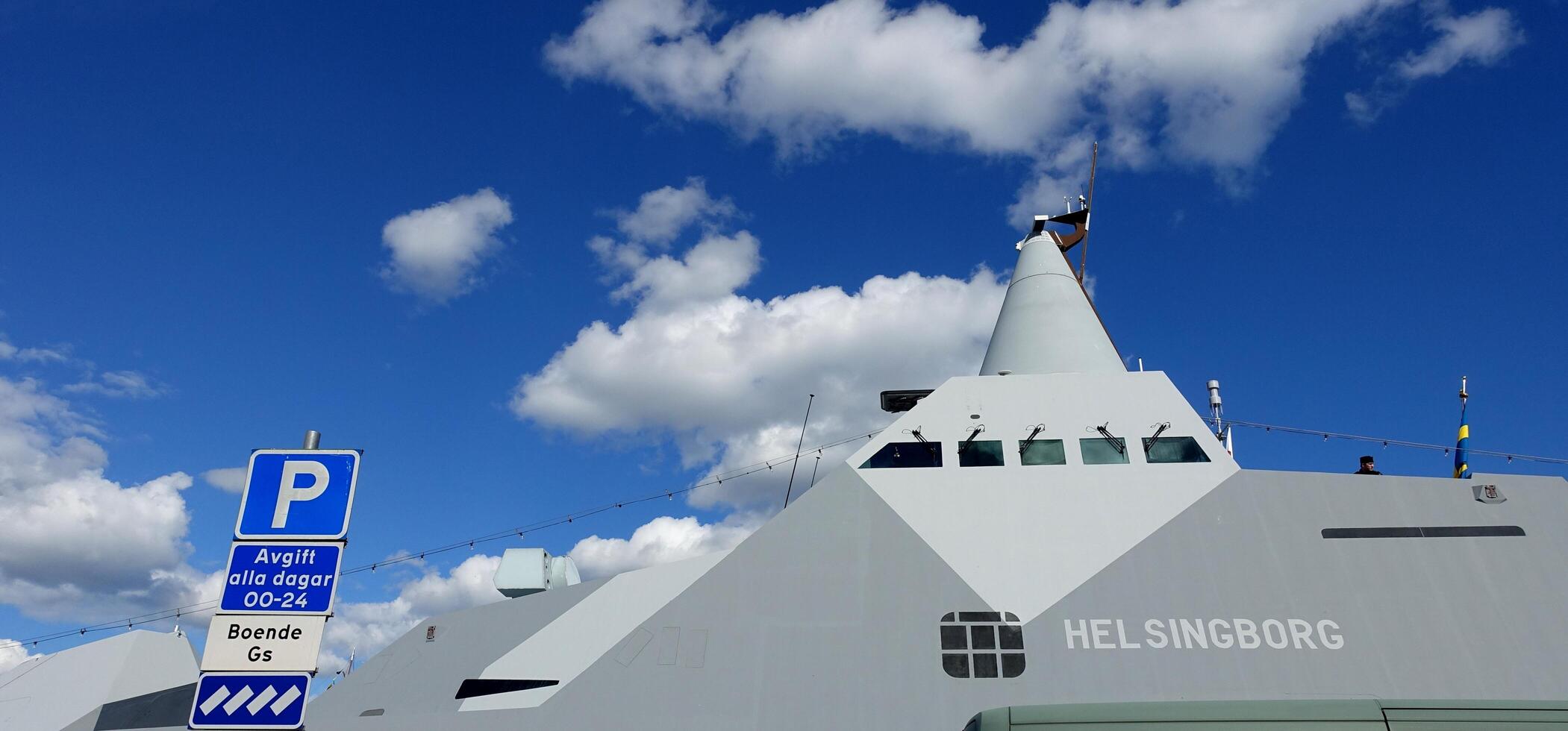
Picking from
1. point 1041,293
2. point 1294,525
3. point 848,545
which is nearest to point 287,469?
point 848,545

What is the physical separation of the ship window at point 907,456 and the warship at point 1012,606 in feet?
0.13

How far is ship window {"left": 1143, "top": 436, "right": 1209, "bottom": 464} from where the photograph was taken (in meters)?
13.5

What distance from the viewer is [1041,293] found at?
17.9 metres

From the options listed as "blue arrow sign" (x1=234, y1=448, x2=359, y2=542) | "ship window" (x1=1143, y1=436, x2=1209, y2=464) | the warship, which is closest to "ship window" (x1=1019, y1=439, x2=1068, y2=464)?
the warship

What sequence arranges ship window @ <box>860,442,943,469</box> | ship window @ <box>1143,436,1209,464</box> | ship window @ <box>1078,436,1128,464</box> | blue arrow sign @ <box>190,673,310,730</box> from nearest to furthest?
blue arrow sign @ <box>190,673,310,730</box>, ship window @ <box>1143,436,1209,464</box>, ship window @ <box>1078,436,1128,464</box>, ship window @ <box>860,442,943,469</box>

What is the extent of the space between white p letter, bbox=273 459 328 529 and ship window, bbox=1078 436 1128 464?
11246 millimetres

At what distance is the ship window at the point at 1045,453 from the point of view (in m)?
13.6

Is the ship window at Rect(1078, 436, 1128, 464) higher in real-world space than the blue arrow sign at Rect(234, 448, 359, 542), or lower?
higher

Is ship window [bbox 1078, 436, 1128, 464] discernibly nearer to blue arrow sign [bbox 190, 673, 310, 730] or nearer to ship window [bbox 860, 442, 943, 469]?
ship window [bbox 860, 442, 943, 469]

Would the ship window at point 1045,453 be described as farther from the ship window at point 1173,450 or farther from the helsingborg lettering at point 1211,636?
the helsingborg lettering at point 1211,636

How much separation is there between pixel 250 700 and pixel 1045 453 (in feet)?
37.4

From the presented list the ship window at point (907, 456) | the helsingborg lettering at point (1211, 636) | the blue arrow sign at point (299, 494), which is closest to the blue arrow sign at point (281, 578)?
the blue arrow sign at point (299, 494)

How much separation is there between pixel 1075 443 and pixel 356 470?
1113 cm

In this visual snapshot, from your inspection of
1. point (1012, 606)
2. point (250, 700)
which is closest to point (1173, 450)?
point (1012, 606)
